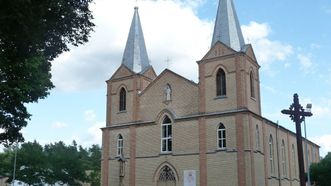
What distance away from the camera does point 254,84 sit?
3453 centimetres

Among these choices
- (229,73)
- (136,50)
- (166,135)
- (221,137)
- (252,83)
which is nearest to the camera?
(221,137)

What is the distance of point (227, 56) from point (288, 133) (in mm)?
13275

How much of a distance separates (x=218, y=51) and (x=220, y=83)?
2496mm

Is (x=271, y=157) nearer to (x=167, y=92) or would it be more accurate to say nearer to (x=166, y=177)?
(x=166, y=177)

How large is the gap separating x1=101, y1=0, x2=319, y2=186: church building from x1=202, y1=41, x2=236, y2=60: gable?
0.26ft

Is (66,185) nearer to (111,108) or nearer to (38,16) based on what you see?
(111,108)

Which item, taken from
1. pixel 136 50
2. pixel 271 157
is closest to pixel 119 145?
pixel 136 50

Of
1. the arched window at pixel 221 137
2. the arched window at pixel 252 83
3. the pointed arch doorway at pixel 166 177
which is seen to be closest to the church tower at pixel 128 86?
the pointed arch doorway at pixel 166 177

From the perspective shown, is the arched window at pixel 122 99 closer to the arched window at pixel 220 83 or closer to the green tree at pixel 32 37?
the arched window at pixel 220 83

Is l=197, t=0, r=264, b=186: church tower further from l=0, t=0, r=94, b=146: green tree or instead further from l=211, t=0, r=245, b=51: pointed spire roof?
l=0, t=0, r=94, b=146: green tree

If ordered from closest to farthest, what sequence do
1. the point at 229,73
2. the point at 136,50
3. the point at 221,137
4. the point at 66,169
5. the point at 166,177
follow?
the point at 221,137, the point at 229,73, the point at 166,177, the point at 136,50, the point at 66,169

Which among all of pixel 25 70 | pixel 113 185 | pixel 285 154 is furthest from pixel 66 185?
pixel 25 70

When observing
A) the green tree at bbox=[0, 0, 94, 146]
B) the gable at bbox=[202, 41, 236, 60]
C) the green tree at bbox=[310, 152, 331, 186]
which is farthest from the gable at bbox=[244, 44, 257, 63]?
the green tree at bbox=[0, 0, 94, 146]

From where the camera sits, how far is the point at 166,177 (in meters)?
34.6
